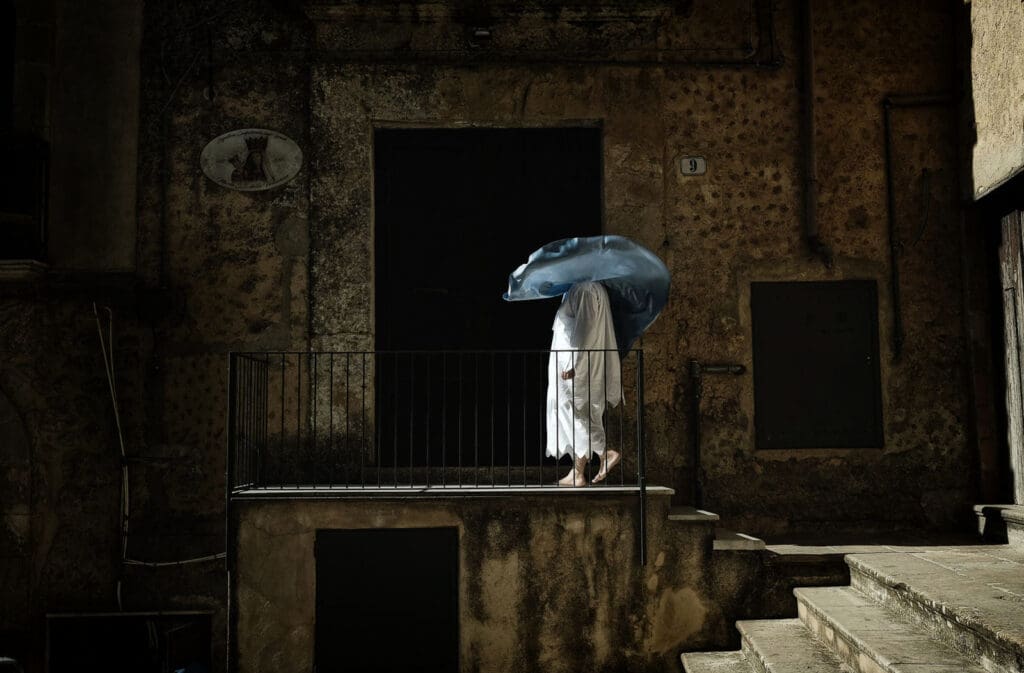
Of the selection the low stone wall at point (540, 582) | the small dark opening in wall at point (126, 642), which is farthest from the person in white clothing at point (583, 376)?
the small dark opening in wall at point (126, 642)

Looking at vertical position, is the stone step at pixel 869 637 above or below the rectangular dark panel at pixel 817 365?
below

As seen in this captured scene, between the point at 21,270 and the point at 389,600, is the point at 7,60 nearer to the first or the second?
the point at 21,270

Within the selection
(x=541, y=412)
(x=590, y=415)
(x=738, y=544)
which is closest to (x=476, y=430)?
(x=590, y=415)

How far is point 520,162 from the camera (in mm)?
7184

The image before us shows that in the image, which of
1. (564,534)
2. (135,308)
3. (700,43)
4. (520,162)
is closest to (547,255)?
(520,162)

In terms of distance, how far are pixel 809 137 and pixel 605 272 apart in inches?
84.7

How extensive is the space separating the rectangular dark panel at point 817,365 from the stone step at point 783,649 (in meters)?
1.66

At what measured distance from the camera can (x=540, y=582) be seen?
5.64 m

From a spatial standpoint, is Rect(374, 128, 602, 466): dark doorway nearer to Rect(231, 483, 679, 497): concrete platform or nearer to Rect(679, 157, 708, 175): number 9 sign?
Rect(679, 157, 708, 175): number 9 sign

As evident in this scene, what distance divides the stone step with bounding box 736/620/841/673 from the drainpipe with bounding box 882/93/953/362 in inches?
98.0

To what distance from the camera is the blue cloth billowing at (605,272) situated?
6.06m

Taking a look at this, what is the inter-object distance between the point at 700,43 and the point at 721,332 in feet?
7.56

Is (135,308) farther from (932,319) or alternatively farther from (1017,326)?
(1017,326)

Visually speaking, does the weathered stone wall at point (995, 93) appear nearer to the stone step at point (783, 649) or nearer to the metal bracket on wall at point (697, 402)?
the metal bracket on wall at point (697, 402)
